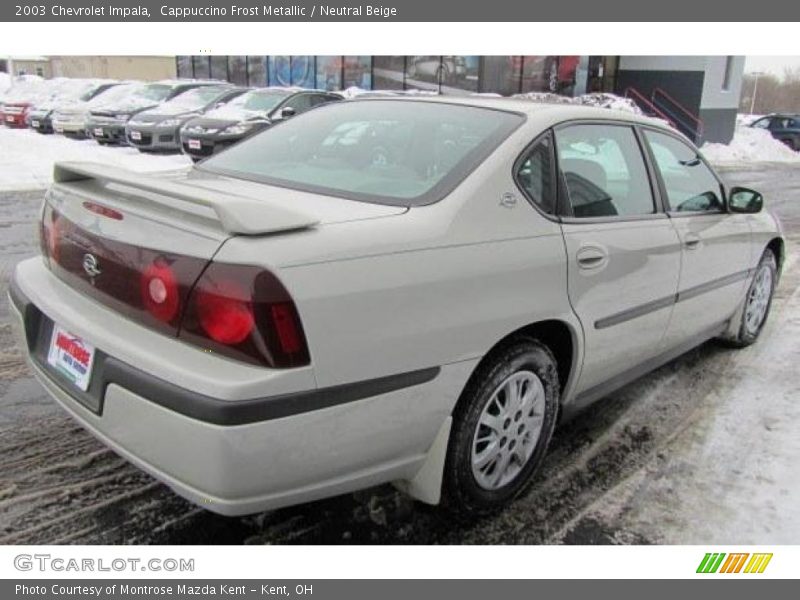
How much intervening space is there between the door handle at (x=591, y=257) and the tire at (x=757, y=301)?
6.67ft

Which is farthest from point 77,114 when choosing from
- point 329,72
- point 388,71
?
point 388,71

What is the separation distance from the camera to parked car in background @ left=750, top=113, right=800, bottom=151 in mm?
27375

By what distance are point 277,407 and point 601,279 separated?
5.14 feet

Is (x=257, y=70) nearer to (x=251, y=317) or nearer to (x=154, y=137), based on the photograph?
(x=154, y=137)

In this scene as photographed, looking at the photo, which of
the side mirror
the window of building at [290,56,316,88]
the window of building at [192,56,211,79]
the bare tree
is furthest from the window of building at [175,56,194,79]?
the bare tree

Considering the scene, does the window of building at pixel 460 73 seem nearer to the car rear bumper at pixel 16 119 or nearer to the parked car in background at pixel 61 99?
the parked car in background at pixel 61 99

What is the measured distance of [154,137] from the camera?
14.1 meters

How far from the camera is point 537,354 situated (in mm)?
2727

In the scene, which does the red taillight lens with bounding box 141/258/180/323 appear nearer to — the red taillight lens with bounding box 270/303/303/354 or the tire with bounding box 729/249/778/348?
the red taillight lens with bounding box 270/303/303/354

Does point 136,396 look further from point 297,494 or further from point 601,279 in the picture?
point 601,279

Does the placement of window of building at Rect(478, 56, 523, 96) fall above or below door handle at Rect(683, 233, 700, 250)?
above

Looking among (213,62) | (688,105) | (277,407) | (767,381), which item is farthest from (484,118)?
(213,62)

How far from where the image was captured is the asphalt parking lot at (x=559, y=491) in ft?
8.58

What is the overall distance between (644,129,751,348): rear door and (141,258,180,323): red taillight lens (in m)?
2.46
